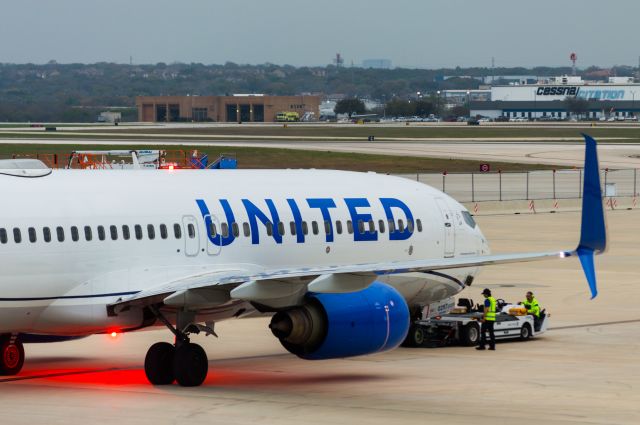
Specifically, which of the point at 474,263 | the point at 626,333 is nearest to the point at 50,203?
the point at 474,263

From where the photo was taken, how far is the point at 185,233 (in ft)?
92.0

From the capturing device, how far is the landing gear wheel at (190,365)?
88.9ft

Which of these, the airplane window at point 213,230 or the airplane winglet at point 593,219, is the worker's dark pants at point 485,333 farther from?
the airplane winglet at point 593,219

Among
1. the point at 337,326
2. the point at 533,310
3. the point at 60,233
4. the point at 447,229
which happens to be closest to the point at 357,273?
the point at 337,326

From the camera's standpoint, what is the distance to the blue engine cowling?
26375 mm

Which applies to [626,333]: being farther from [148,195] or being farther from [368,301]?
[148,195]

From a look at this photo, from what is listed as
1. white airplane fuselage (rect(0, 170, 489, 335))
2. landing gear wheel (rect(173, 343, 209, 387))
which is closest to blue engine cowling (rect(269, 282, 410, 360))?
white airplane fuselage (rect(0, 170, 489, 335))

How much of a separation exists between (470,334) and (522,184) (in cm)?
6602

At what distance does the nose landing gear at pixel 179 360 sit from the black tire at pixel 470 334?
888 centimetres

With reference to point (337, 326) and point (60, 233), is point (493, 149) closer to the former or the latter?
point (337, 326)

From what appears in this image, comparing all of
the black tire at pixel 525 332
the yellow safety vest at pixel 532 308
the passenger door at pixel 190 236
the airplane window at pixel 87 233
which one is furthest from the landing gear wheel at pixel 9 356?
the yellow safety vest at pixel 532 308

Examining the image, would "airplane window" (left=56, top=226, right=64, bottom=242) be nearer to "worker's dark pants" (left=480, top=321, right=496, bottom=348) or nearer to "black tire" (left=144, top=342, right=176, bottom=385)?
"black tire" (left=144, top=342, right=176, bottom=385)

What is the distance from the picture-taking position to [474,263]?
2509 cm

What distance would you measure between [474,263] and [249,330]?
12.6 meters
